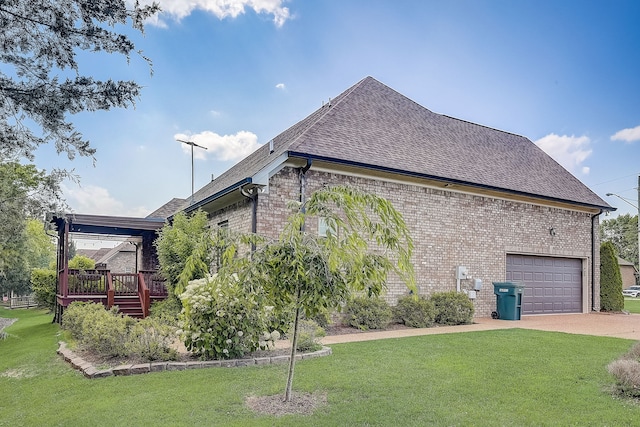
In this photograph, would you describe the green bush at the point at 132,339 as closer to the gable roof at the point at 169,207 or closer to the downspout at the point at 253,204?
the downspout at the point at 253,204

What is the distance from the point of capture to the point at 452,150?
48.7 ft

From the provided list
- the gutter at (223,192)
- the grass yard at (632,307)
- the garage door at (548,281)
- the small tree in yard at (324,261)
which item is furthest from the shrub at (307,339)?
the grass yard at (632,307)

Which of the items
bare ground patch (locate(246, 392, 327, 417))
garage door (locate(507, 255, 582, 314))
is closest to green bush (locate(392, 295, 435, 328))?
garage door (locate(507, 255, 582, 314))

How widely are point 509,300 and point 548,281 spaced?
3.41 m

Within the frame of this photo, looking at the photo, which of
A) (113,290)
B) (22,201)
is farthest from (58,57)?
(113,290)

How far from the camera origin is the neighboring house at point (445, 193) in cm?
1120

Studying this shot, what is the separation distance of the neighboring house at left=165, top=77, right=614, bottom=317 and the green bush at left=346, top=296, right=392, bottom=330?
869 millimetres

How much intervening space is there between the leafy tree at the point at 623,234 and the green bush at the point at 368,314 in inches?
2323

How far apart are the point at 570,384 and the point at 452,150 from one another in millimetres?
10328

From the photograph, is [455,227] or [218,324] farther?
Result: [455,227]

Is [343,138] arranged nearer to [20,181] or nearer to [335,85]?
[335,85]

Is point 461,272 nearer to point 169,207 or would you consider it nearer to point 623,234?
point 169,207

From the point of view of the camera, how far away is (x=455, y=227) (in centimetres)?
1338

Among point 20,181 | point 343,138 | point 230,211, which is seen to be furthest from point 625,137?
point 20,181
